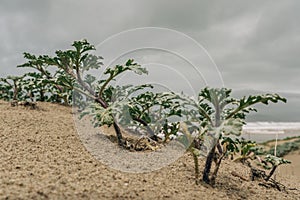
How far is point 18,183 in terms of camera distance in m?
1.55

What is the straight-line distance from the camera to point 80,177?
175cm

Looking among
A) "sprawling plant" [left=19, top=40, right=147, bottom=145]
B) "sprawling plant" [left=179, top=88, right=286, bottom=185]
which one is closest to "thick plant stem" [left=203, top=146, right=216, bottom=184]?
"sprawling plant" [left=179, top=88, right=286, bottom=185]

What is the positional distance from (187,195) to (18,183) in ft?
3.17

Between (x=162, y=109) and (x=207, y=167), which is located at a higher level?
(x=162, y=109)

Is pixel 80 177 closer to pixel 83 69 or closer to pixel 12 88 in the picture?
pixel 83 69

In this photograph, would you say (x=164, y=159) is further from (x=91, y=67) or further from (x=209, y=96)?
(x=91, y=67)

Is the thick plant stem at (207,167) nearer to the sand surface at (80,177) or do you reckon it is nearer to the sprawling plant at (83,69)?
the sand surface at (80,177)

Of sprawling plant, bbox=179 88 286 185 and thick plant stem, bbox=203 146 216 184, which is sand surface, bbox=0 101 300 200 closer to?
thick plant stem, bbox=203 146 216 184

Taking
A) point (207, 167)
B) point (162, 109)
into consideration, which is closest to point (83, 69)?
point (162, 109)

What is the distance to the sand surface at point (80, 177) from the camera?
1.54 metres

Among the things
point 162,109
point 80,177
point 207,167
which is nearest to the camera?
point 80,177

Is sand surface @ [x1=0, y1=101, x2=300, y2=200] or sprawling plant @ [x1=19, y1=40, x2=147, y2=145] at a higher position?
sprawling plant @ [x1=19, y1=40, x2=147, y2=145]

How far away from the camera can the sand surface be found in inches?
60.5

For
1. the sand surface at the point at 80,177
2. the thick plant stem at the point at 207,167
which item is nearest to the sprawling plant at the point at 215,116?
the thick plant stem at the point at 207,167
